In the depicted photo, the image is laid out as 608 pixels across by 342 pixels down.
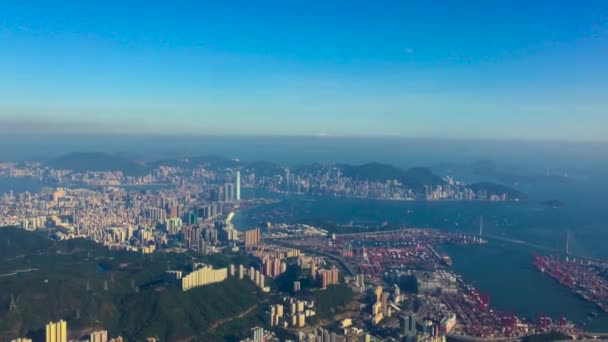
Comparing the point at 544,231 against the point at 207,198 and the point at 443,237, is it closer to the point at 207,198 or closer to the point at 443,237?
the point at 443,237

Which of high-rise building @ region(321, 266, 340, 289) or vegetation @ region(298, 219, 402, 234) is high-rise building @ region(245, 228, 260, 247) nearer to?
vegetation @ region(298, 219, 402, 234)

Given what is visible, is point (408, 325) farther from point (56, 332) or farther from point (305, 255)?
point (305, 255)

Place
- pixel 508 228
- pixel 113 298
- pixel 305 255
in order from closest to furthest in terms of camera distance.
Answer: pixel 113 298 < pixel 305 255 < pixel 508 228

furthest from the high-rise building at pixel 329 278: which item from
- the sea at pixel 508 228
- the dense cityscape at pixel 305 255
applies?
the sea at pixel 508 228

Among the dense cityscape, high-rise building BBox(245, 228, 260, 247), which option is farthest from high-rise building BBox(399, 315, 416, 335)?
high-rise building BBox(245, 228, 260, 247)

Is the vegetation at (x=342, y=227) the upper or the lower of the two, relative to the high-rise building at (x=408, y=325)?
lower

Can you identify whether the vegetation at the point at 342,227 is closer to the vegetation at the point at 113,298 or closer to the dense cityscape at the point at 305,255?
the dense cityscape at the point at 305,255

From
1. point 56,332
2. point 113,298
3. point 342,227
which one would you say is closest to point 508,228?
point 342,227

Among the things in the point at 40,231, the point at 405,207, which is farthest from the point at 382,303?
the point at 405,207
